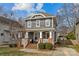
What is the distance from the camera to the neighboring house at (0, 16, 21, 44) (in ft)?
27.0

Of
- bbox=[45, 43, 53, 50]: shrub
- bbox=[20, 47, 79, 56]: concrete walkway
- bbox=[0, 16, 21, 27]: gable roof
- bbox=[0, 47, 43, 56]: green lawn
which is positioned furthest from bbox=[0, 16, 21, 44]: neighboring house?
bbox=[45, 43, 53, 50]: shrub

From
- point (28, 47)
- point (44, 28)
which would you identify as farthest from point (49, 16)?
point (28, 47)

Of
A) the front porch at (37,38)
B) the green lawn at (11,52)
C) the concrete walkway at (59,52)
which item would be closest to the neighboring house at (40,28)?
the front porch at (37,38)

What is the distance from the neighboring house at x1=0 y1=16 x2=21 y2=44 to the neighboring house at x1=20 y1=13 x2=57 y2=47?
0.77 feet

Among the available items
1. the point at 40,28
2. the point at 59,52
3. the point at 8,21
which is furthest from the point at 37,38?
the point at 8,21

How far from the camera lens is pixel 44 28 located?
8.26 meters

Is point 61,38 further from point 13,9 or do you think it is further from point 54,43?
point 13,9

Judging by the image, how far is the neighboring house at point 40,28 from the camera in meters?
8.23

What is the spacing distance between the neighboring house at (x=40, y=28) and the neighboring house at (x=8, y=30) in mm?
233

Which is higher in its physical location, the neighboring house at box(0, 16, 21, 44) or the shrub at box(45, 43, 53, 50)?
the neighboring house at box(0, 16, 21, 44)

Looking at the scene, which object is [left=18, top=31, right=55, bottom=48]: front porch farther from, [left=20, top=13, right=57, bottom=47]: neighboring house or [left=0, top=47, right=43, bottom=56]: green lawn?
[left=0, top=47, right=43, bottom=56]: green lawn

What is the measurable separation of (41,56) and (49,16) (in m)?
0.84

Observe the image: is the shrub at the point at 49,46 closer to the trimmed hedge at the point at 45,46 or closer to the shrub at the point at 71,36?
the trimmed hedge at the point at 45,46

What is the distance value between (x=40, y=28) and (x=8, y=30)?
665 millimetres
